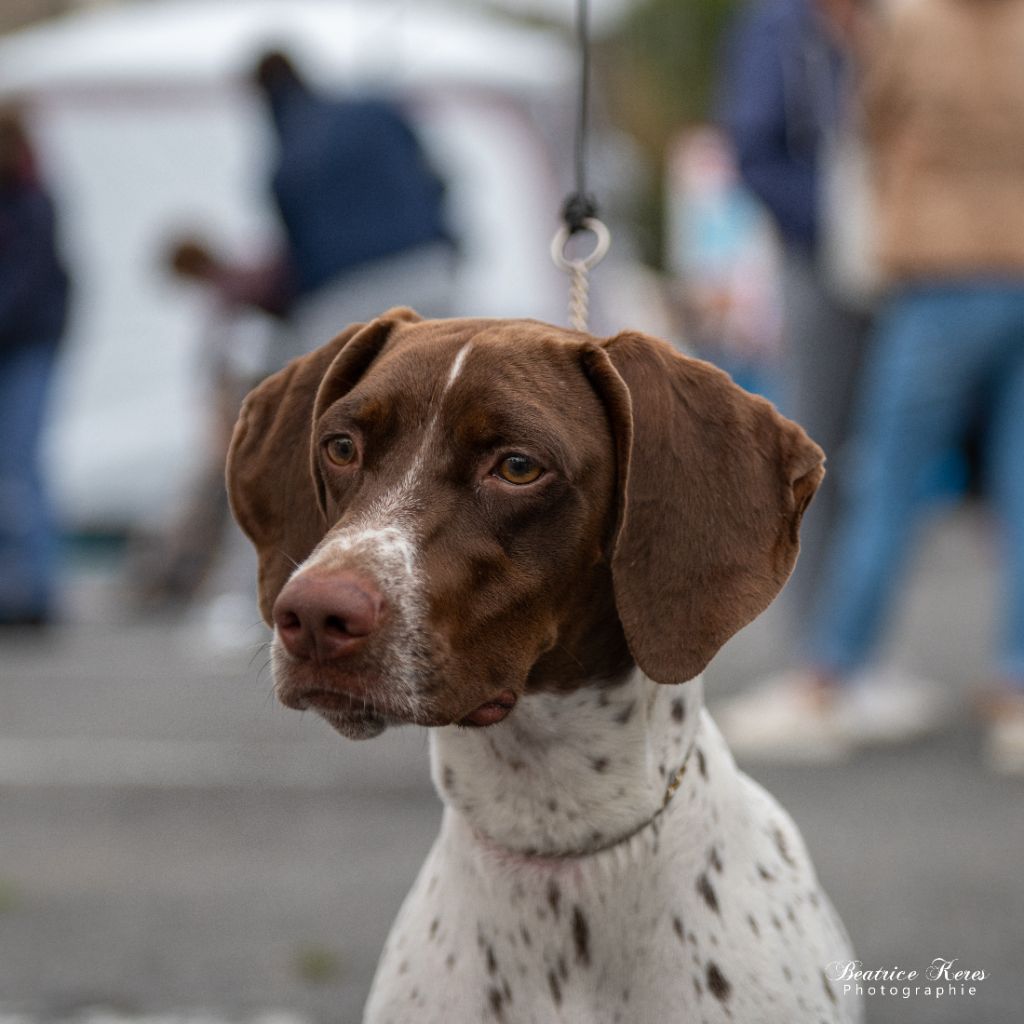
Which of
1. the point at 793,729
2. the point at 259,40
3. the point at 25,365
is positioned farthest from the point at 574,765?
the point at 259,40

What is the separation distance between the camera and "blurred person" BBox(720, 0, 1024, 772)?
218 inches

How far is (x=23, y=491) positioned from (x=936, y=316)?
5781 mm

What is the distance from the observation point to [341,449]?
2.63 metres

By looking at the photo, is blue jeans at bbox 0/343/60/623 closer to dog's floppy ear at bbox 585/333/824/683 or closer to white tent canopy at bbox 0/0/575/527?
white tent canopy at bbox 0/0/575/527

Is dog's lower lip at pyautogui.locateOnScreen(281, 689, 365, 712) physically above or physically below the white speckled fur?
above

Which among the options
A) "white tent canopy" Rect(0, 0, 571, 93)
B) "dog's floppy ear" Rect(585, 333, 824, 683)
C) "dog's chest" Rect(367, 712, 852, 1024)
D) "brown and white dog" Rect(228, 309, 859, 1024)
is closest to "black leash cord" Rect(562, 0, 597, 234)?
"brown and white dog" Rect(228, 309, 859, 1024)

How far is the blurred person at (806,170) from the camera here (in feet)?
20.0

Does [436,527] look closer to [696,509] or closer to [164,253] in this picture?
[696,509]

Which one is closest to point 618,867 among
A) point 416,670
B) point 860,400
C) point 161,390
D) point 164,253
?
point 416,670

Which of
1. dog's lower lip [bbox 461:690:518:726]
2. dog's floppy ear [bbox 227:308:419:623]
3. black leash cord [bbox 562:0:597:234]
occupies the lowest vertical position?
dog's lower lip [bbox 461:690:518:726]

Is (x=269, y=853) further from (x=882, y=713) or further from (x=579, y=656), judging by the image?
(x=579, y=656)

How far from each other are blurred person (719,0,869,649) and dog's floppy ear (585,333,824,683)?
12.5 ft

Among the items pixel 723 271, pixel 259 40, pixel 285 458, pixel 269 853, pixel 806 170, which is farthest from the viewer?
pixel 723 271

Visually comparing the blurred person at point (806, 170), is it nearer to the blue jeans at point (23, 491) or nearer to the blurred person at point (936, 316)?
the blurred person at point (936, 316)
